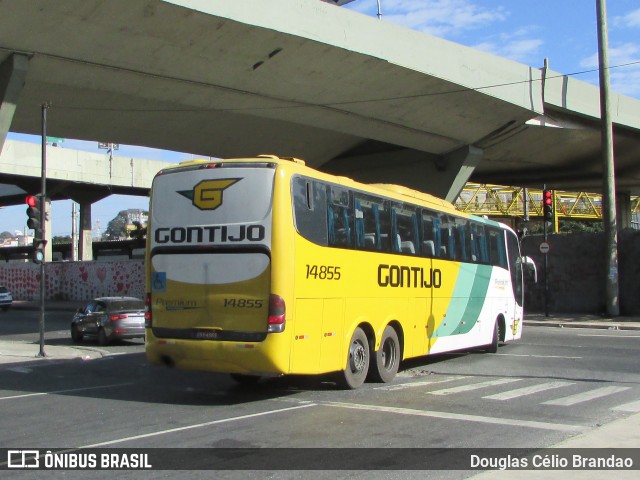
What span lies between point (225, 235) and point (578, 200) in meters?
61.3

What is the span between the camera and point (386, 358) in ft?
42.5

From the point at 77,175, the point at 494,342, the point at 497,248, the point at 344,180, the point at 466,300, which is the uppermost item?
the point at 77,175

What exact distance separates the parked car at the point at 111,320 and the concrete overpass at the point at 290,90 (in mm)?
5864

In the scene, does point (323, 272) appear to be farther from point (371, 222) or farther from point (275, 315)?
point (371, 222)

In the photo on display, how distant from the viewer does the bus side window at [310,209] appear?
34.7ft

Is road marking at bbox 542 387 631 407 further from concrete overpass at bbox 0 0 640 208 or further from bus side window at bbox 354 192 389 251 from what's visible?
concrete overpass at bbox 0 0 640 208

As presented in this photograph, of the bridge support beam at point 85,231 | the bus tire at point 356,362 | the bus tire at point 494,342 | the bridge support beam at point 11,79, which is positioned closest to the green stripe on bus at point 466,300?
the bus tire at point 494,342

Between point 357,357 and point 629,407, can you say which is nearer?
point 629,407

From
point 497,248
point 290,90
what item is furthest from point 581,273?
point 290,90

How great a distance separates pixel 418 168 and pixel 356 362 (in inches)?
902

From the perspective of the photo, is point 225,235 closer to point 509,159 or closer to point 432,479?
point 432,479

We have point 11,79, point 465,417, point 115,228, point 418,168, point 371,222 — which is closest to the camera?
point 465,417

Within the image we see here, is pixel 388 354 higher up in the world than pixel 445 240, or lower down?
lower down

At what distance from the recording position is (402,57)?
74.8ft
